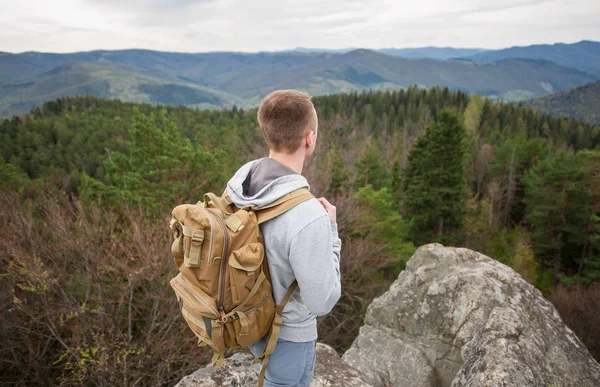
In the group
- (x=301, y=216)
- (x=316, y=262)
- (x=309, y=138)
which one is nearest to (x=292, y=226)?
(x=301, y=216)

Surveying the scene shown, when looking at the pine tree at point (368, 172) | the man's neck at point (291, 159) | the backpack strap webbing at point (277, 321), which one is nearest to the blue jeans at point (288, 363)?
the backpack strap webbing at point (277, 321)

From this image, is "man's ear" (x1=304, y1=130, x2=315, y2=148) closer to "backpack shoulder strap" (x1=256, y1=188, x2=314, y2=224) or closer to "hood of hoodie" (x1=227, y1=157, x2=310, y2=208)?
"hood of hoodie" (x1=227, y1=157, x2=310, y2=208)

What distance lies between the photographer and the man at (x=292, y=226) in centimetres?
192

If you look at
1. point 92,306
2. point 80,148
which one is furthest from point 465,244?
point 80,148

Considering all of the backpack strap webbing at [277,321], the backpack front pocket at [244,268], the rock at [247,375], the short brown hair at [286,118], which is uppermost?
the short brown hair at [286,118]

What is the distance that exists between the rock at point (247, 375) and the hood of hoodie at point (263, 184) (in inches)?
107

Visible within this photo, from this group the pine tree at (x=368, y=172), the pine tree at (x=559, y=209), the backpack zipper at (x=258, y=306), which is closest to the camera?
the backpack zipper at (x=258, y=306)

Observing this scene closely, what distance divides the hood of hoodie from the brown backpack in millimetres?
47

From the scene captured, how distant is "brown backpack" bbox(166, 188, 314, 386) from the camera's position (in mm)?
1966

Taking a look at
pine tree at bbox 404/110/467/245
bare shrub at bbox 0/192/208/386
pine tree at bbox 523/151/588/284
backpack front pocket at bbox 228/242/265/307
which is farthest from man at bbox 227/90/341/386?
pine tree at bbox 523/151/588/284

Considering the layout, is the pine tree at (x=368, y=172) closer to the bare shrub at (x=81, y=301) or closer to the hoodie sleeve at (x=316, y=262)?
the bare shrub at (x=81, y=301)

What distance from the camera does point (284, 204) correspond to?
77.5 inches

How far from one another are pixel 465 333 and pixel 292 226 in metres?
4.95

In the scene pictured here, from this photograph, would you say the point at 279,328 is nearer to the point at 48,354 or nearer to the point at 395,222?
the point at 48,354
